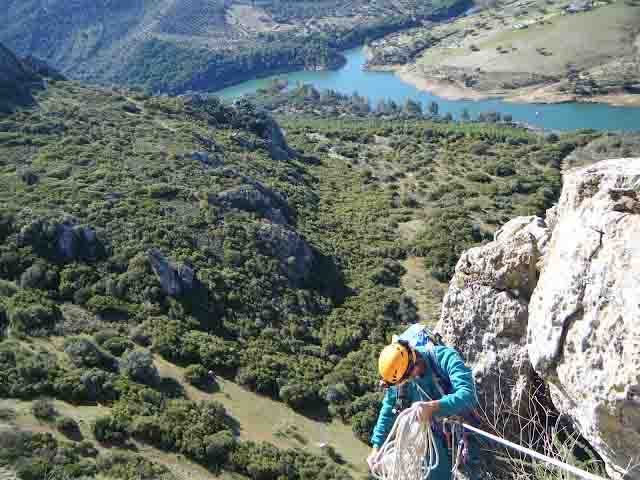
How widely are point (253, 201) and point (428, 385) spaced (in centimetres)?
2496

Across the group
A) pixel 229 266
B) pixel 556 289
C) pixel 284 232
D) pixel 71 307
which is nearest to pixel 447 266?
pixel 284 232

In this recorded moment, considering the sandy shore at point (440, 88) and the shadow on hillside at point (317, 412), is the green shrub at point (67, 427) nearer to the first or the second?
the shadow on hillside at point (317, 412)

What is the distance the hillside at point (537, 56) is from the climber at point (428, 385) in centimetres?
8682

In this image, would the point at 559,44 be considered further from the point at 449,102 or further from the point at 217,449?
the point at 217,449

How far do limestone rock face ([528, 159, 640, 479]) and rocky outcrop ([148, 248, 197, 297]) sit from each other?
16.4m

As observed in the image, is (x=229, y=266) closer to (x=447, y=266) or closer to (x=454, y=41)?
(x=447, y=266)

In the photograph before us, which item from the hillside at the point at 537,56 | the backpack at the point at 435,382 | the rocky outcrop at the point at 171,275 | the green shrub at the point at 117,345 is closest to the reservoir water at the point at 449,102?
the hillside at the point at 537,56

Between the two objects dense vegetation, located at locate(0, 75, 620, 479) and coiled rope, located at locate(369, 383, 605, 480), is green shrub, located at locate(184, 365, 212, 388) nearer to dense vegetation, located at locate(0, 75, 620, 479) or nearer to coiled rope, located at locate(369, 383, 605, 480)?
dense vegetation, located at locate(0, 75, 620, 479)

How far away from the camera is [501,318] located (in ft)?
21.8

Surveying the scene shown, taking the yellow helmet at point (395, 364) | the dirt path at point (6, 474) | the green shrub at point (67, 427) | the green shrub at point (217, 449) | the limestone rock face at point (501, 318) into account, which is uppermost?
the yellow helmet at point (395, 364)

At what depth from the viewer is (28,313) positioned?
14.8m

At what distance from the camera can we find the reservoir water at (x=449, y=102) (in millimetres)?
75375

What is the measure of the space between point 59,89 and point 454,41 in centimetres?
10479

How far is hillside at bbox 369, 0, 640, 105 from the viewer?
277 ft
